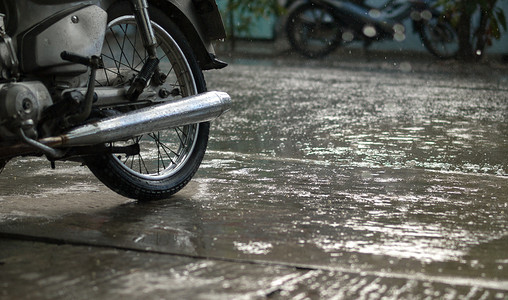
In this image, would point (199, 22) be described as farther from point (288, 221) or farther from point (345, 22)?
point (345, 22)

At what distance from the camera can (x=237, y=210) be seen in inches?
172

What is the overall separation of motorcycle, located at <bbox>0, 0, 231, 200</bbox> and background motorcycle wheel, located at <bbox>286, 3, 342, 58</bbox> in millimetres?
11040

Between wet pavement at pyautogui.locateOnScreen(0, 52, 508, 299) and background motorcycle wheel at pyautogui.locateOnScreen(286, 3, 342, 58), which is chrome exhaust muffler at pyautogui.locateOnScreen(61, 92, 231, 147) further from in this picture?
background motorcycle wheel at pyautogui.locateOnScreen(286, 3, 342, 58)

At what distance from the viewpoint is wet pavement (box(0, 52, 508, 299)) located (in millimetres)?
3230

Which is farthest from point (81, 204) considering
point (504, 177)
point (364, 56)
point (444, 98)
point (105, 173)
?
point (364, 56)

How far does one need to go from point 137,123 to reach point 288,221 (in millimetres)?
730

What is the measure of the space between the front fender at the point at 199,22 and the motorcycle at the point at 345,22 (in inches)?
424

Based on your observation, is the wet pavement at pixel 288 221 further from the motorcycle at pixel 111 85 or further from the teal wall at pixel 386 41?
the teal wall at pixel 386 41

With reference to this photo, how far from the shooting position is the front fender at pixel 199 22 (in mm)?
4754

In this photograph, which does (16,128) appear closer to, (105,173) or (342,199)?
(105,173)

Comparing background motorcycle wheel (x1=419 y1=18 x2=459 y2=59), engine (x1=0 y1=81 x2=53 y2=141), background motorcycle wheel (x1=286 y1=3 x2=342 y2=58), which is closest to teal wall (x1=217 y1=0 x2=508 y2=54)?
background motorcycle wheel (x1=419 y1=18 x2=459 y2=59)

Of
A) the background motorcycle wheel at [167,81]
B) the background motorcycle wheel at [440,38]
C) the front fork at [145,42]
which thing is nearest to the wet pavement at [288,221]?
the background motorcycle wheel at [167,81]

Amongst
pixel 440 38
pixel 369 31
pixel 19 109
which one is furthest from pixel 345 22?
pixel 19 109

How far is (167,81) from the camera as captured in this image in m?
4.74
